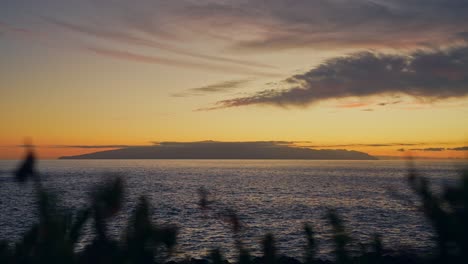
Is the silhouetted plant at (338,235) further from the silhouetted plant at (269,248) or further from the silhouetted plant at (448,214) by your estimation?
the silhouetted plant at (448,214)

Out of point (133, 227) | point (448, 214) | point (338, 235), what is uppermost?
point (448, 214)

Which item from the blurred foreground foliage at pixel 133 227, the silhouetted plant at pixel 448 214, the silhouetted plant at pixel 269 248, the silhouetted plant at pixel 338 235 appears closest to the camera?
the silhouetted plant at pixel 448 214

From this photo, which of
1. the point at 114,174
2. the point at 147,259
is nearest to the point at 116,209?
the point at 114,174

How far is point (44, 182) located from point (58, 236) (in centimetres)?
76

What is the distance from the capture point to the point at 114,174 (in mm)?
4930

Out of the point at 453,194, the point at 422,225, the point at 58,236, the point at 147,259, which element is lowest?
the point at 422,225

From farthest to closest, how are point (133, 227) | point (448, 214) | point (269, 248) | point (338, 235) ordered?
1. point (269, 248)
2. point (338, 235)
3. point (133, 227)
4. point (448, 214)

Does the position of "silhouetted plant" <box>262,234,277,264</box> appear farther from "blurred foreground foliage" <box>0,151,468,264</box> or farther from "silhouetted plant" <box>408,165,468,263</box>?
"silhouetted plant" <box>408,165,468,263</box>

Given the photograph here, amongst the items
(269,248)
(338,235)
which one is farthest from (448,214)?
(269,248)

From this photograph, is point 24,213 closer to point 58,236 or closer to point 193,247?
point 193,247

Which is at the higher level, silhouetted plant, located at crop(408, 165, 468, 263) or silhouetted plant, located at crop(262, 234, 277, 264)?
silhouetted plant, located at crop(408, 165, 468, 263)

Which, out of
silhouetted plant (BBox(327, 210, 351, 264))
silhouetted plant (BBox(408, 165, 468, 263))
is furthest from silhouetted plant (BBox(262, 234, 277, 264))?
silhouetted plant (BBox(408, 165, 468, 263))

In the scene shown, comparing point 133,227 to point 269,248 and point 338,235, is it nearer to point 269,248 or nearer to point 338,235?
point 269,248

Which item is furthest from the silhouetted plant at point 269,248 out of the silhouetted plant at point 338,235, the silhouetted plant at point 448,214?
the silhouetted plant at point 448,214
